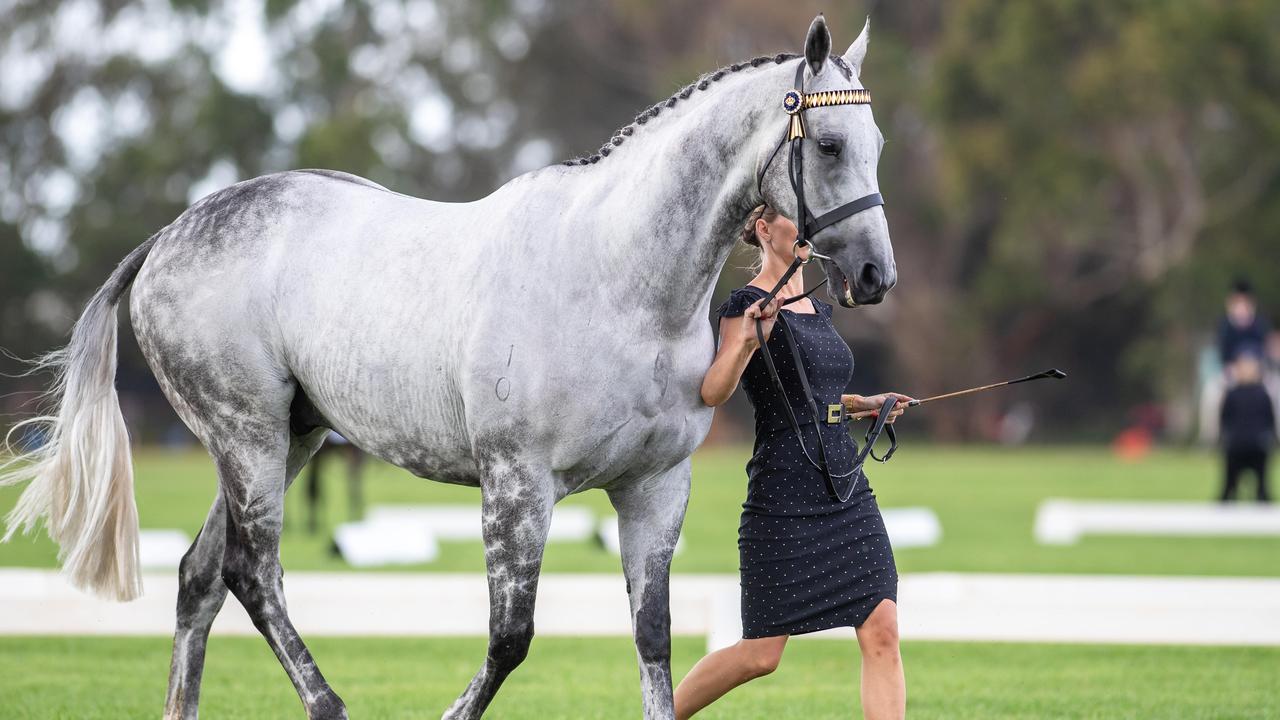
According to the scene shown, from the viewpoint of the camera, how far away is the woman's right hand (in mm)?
4238

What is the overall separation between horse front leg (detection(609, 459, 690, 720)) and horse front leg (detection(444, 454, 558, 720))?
1.10 feet

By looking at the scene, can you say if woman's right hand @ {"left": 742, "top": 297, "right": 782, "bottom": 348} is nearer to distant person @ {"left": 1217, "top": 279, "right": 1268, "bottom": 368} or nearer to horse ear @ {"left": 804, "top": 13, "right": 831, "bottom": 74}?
horse ear @ {"left": 804, "top": 13, "right": 831, "bottom": 74}

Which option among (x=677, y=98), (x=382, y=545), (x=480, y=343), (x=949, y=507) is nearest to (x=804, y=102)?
(x=677, y=98)

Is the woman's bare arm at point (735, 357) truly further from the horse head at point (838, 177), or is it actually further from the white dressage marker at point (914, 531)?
the white dressage marker at point (914, 531)

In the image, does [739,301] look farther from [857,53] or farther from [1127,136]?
[1127,136]

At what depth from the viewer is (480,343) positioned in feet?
13.7

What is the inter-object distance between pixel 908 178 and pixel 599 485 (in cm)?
3549

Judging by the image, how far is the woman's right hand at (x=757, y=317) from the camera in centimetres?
424

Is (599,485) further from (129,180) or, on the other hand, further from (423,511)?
(129,180)

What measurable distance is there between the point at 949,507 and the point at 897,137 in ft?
72.4

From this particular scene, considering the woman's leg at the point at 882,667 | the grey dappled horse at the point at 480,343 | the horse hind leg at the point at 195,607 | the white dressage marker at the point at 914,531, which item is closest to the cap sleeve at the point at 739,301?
the grey dappled horse at the point at 480,343

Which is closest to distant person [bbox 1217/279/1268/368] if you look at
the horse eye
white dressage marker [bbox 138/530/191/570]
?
white dressage marker [bbox 138/530/191/570]

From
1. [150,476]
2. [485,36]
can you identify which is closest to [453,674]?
[150,476]

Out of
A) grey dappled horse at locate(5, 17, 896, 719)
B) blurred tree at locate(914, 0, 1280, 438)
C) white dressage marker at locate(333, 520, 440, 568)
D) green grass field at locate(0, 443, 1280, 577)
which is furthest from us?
blurred tree at locate(914, 0, 1280, 438)
